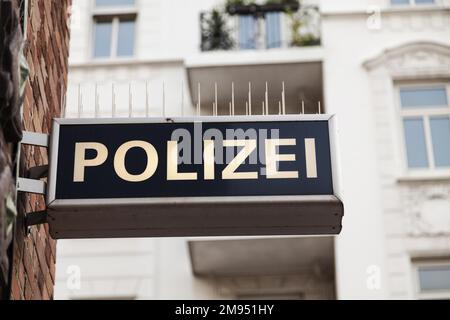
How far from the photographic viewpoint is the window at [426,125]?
12422 millimetres

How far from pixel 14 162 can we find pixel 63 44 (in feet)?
6.68

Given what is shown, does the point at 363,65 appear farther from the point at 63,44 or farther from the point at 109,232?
the point at 109,232

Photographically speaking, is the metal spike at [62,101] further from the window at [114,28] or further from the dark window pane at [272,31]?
the window at [114,28]

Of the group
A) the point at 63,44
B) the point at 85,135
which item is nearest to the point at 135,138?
the point at 85,135

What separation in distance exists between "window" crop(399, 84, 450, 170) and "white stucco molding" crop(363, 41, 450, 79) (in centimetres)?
21

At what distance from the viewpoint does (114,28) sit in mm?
14492

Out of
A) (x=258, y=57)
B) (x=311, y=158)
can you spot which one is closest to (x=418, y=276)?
(x=258, y=57)

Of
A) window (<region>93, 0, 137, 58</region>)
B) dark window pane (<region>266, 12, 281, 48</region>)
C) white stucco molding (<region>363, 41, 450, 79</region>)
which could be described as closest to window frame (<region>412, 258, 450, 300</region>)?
white stucco molding (<region>363, 41, 450, 79</region>)

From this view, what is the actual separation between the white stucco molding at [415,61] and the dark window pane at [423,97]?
0.20m

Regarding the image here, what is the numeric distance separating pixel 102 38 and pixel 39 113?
10005mm

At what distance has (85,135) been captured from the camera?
401 cm

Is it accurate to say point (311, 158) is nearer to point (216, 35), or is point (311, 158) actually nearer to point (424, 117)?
point (424, 117)
